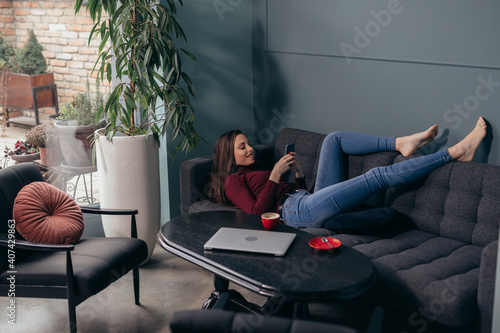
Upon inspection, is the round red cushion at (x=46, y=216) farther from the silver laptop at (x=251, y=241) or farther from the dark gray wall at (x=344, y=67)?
the dark gray wall at (x=344, y=67)

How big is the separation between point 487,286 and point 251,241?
1.04 metres

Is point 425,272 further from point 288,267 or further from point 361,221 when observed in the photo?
point 288,267

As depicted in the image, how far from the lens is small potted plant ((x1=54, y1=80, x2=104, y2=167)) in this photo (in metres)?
4.08

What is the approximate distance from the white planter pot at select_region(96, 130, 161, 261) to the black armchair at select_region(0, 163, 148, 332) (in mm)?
641

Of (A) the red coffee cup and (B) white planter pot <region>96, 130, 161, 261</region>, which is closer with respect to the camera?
(A) the red coffee cup

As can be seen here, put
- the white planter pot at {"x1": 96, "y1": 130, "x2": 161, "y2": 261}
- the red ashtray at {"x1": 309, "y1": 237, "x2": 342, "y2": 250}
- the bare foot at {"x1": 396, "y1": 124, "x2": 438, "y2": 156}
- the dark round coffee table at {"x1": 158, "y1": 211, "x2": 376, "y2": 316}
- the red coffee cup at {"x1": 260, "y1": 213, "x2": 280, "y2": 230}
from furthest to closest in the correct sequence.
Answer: the white planter pot at {"x1": 96, "y1": 130, "x2": 161, "y2": 261}
the bare foot at {"x1": 396, "y1": 124, "x2": 438, "y2": 156}
the red coffee cup at {"x1": 260, "y1": 213, "x2": 280, "y2": 230}
the red ashtray at {"x1": 309, "y1": 237, "x2": 342, "y2": 250}
the dark round coffee table at {"x1": 158, "y1": 211, "x2": 376, "y2": 316}

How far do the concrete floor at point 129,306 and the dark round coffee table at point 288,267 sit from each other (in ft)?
1.70

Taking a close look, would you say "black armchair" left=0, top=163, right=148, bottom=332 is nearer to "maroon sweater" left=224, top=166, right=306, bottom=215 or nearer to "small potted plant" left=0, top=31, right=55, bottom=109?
"maroon sweater" left=224, top=166, right=306, bottom=215

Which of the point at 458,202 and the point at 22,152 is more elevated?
the point at 22,152

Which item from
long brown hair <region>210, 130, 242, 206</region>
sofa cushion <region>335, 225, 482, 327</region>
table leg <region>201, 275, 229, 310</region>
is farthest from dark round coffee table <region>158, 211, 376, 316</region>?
long brown hair <region>210, 130, 242, 206</region>

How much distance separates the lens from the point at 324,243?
267 centimetres

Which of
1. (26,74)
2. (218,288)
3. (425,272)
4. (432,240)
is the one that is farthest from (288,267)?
(26,74)

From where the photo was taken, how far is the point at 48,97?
401 centimetres

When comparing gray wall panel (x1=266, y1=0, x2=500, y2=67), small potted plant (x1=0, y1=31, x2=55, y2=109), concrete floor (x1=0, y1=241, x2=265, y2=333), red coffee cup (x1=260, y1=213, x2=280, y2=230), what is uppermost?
gray wall panel (x1=266, y1=0, x2=500, y2=67)
